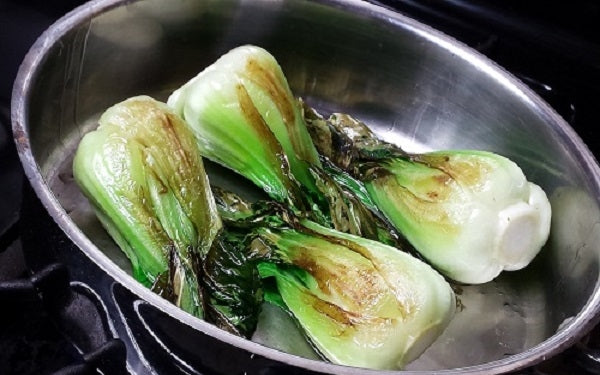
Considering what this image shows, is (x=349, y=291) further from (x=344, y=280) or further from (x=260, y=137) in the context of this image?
(x=260, y=137)

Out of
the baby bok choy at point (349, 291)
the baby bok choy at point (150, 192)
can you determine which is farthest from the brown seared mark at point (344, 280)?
the baby bok choy at point (150, 192)

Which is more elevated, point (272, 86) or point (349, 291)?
point (272, 86)

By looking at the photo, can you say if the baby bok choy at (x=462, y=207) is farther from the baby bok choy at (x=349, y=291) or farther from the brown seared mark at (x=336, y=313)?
the brown seared mark at (x=336, y=313)

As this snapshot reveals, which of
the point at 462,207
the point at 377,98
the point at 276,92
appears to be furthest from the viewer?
the point at 377,98

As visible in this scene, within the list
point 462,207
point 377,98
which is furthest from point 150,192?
point 377,98

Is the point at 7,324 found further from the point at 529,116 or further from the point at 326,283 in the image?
the point at 529,116

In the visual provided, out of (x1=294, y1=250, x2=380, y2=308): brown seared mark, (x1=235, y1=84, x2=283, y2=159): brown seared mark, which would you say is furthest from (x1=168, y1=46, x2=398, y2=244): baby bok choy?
(x1=294, y1=250, x2=380, y2=308): brown seared mark

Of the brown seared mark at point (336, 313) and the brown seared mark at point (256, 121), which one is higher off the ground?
the brown seared mark at point (256, 121)
